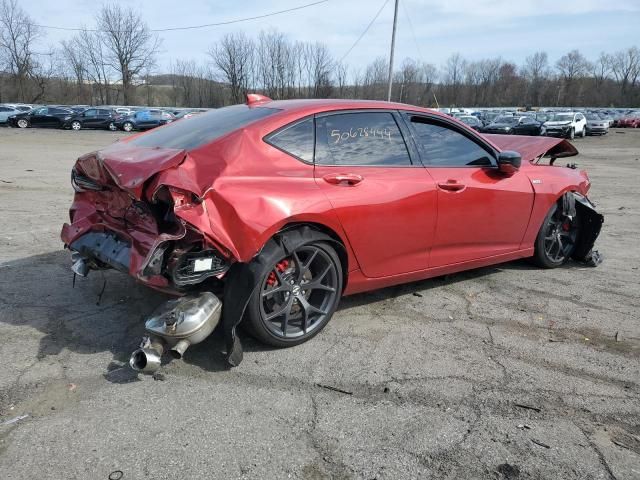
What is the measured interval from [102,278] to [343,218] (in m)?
2.47

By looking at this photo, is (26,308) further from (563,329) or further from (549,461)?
(563,329)

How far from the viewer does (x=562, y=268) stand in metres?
5.39

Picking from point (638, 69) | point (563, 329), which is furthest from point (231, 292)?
point (638, 69)

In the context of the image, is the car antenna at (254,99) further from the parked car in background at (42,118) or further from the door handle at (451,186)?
the parked car in background at (42,118)

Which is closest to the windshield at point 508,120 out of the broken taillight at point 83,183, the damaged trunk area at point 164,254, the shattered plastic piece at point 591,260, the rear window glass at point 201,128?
the shattered plastic piece at point 591,260

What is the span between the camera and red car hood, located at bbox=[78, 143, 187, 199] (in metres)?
2.98

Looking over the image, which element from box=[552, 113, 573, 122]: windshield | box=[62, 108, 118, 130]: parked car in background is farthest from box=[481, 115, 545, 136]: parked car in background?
box=[62, 108, 118, 130]: parked car in background

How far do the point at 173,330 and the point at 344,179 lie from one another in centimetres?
149

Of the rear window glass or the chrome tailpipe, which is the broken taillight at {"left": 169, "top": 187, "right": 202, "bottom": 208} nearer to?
the rear window glass

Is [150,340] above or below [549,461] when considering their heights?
above

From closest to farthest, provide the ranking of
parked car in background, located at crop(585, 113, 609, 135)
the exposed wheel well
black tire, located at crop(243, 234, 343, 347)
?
black tire, located at crop(243, 234, 343, 347) → the exposed wheel well → parked car in background, located at crop(585, 113, 609, 135)

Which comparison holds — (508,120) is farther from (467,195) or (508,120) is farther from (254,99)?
(254,99)

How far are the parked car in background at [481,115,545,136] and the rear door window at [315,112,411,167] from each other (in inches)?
1165

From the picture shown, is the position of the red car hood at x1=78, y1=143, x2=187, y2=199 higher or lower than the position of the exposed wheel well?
higher
